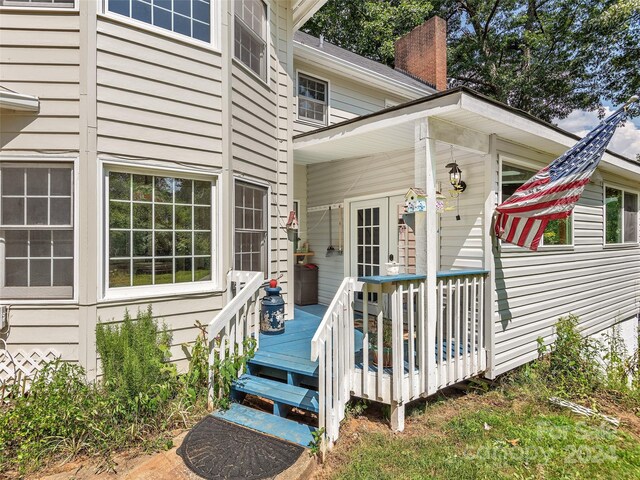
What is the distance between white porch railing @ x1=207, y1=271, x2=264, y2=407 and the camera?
372cm

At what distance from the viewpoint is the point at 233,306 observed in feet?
12.8

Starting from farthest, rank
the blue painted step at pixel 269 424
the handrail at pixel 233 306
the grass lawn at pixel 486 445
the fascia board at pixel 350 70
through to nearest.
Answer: the fascia board at pixel 350 70
the handrail at pixel 233 306
the blue painted step at pixel 269 424
the grass lawn at pixel 486 445

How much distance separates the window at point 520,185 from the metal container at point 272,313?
3445 millimetres

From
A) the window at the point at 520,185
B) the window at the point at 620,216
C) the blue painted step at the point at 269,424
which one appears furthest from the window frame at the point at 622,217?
the blue painted step at the point at 269,424

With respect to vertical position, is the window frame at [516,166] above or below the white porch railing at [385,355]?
above

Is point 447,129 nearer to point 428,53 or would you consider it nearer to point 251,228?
point 251,228

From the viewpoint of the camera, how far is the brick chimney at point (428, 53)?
34.6 feet

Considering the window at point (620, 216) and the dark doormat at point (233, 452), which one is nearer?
the dark doormat at point (233, 452)

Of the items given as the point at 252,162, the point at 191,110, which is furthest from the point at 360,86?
the point at 191,110

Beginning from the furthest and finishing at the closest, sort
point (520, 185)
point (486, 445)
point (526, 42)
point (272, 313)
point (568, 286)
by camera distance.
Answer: point (526, 42) → point (568, 286) → point (520, 185) → point (272, 313) → point (486, 445)

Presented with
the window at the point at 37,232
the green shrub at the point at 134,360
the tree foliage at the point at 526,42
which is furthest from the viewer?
the tree foliage at the point at 526,42

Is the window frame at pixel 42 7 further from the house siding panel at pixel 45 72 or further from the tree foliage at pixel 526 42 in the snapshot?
the tree foliage at pixel 526 42

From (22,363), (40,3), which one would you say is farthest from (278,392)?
(40,3)

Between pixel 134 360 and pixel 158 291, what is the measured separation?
978 millimetres
